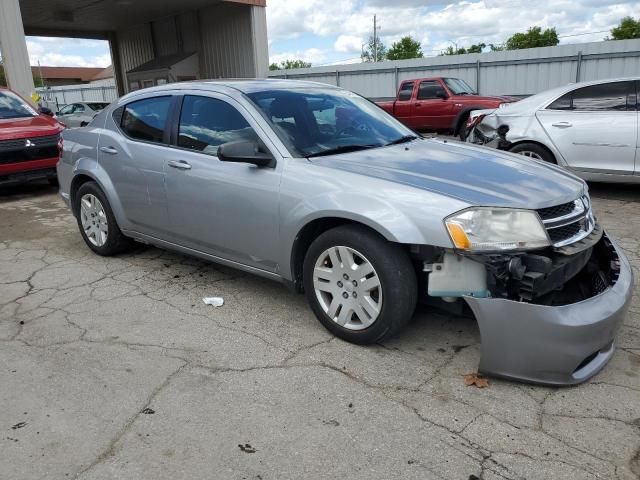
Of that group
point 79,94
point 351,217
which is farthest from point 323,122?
point 79,94

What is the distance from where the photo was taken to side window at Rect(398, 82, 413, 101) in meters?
15.9

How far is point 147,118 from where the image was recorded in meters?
4.62

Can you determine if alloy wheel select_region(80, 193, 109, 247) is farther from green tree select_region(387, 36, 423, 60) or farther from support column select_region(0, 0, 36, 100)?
green tree select_region(387, 36, 423, 60)

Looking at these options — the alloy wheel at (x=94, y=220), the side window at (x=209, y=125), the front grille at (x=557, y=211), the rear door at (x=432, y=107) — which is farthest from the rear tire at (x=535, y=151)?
the rear door at (x=432, y=107)

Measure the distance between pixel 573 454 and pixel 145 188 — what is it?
11.8 feet

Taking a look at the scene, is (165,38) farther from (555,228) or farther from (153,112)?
(555,228)

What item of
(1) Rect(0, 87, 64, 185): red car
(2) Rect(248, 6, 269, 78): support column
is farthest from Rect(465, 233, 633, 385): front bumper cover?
(2) Rect(248, 6, 269, 78): support column

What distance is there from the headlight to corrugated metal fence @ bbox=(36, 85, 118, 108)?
32.1m

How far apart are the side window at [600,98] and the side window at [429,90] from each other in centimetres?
840

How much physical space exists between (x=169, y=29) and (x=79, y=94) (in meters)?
18.2

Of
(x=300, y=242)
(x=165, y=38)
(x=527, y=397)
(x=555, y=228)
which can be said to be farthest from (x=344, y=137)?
(x=165, y=38)

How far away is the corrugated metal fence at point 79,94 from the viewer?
107 feet

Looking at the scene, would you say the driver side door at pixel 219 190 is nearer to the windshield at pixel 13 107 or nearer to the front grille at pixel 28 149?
the front grille at pixel 28 149

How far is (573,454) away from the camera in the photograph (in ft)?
7.79
